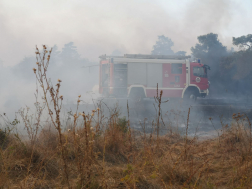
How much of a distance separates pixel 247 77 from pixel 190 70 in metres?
11.5

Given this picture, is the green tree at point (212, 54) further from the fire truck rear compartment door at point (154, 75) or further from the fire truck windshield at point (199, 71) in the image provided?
the fire truck rear compartment door at point (154, 75)

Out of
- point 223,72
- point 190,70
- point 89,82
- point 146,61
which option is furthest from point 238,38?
point 89,82

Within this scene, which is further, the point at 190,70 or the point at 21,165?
the point at 190,70

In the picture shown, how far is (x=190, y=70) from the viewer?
14.5 metres

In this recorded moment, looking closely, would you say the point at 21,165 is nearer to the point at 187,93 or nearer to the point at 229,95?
the point at 187,93

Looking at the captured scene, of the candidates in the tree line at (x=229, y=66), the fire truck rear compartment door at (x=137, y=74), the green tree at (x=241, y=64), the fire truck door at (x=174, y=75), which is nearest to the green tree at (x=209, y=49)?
the tree line at (x=229, y=66)

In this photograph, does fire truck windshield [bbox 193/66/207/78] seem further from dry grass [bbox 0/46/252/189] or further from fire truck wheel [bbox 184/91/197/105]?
dry grass [bbox 0/46/252/189]

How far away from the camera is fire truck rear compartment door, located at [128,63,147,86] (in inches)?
546

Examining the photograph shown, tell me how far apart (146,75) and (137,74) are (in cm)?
59

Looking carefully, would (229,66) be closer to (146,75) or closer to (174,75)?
(174,75)

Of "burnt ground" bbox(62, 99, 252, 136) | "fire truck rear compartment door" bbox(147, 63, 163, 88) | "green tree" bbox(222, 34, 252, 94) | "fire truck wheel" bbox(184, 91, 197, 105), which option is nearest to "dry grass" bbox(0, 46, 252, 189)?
"burnt ground" bbox(62, 99, 252, 136)

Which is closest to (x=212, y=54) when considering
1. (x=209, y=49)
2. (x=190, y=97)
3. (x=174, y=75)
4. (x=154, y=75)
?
(x=209, y=49)

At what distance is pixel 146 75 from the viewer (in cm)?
1414

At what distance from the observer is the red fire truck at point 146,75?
13750 millimetres
